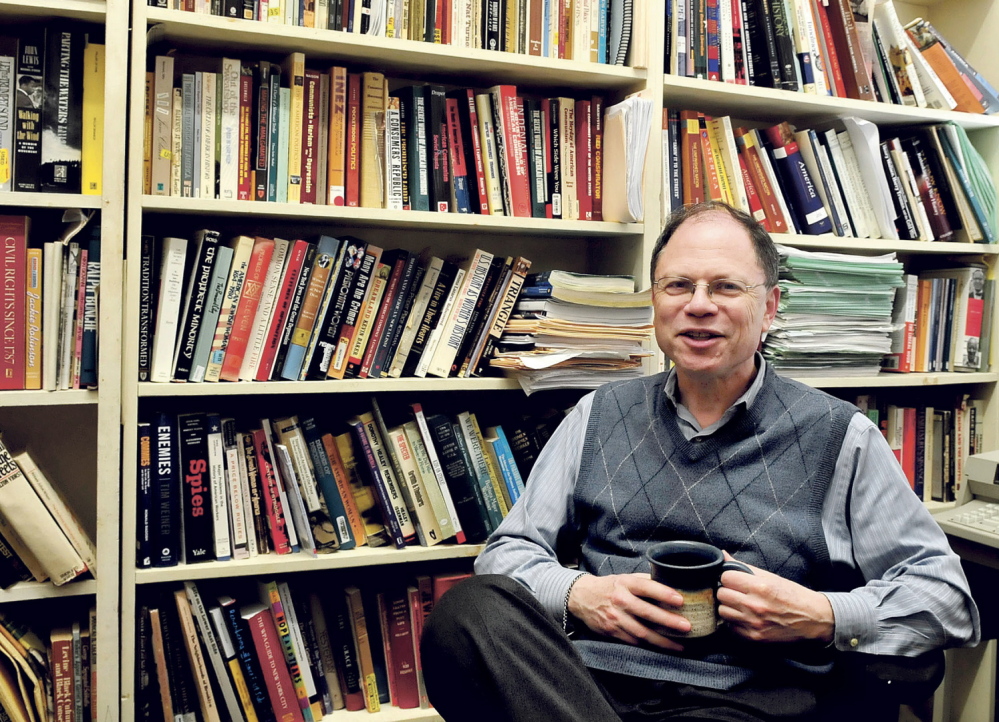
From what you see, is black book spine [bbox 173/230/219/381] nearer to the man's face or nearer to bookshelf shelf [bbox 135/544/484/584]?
bookshelf shelf [bbox 135/544/484/584]

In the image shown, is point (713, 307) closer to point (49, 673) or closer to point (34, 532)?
point (34, 532)

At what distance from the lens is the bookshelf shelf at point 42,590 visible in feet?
4.91

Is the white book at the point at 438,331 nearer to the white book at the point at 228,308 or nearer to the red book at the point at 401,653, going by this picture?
the white book at the point at 228,308

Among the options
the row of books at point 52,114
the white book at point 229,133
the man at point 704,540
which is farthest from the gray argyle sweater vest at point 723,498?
the row of books at point 52,114

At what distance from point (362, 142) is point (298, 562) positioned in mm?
855

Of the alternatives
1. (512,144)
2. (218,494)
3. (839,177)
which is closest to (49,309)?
(218,494)

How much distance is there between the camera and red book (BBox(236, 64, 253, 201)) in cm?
160

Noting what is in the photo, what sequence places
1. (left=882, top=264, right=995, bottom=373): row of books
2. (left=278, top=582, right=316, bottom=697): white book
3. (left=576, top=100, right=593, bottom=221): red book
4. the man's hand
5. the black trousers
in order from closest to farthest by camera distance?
the black trousers < the man's hand < (left=278, top=582, right=316, bottom=697): white book < (left=576, top=100, right=593, bottom=221): red book < (left=882, top=264, right=995, bottom=373): row of books

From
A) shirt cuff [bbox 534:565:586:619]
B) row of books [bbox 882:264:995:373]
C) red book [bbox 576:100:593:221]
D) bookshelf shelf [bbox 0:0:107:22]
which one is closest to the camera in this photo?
shirt cuff [bbox 534:565:586:619]

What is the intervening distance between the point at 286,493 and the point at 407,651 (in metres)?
0.44

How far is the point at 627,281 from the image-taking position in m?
1.81

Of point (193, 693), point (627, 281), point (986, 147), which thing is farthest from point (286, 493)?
point (986, 147)

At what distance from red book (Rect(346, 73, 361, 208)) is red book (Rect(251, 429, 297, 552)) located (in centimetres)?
52

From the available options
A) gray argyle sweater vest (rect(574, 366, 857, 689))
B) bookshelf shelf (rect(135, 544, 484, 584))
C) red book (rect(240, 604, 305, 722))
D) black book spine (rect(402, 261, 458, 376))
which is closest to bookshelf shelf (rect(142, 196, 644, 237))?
black book spine (rect(402, 261, 458, 376))
